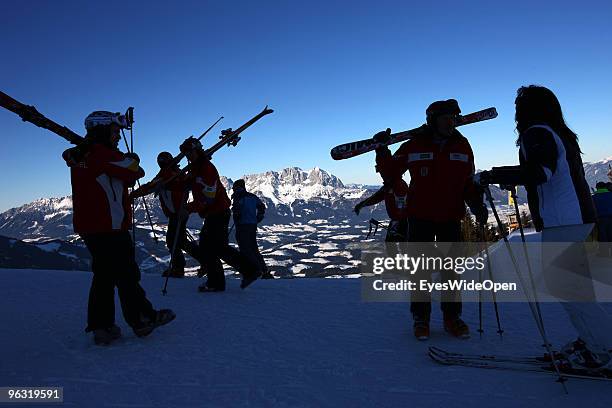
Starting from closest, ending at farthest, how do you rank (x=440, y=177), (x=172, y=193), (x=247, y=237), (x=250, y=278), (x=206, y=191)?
1. (x=440, y=177)
2. (x=206, y=191)
3. (x=250, y=278)
4. (x=172, y=193)
5. (x=247, y=237)

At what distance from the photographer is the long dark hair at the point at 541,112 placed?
3.20 metres

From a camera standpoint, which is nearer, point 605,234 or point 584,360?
point 584,360

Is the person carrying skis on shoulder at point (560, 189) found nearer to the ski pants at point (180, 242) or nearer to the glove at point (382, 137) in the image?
the glove at point (382, 137)

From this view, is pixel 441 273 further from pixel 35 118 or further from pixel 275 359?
pixel 35 118

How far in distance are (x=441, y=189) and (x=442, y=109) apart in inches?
33.6

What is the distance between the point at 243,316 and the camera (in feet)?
17.9

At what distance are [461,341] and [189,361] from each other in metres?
2.64

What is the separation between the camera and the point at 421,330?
4.23 metres

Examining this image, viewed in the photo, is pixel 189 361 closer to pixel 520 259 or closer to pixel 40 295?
pixel 40 295

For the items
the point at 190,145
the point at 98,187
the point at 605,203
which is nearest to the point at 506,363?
the point at 98,187

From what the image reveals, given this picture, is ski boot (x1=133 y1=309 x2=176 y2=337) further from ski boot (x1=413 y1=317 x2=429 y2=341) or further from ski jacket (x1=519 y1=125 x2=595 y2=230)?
ski jacket (x1=519 y1=125 x2=595 y2=230)

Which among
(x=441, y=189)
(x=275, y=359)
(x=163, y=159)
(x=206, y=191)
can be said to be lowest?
(x=275, y=359)

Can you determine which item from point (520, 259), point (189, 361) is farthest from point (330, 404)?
point (520, 259)

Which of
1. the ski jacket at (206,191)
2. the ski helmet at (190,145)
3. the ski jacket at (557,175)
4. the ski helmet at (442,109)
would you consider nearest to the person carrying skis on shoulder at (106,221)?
the ski jacket at (206,191)
